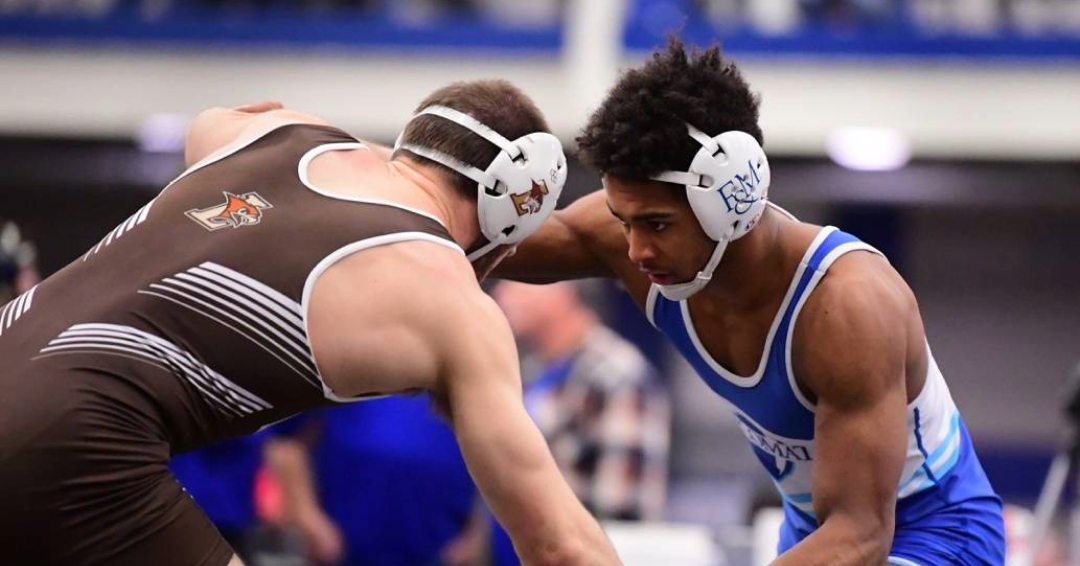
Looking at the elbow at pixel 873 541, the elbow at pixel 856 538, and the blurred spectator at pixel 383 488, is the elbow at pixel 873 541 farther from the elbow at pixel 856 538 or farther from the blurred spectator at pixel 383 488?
the blurred spectator at pixel 383 488

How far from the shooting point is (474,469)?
105 inches

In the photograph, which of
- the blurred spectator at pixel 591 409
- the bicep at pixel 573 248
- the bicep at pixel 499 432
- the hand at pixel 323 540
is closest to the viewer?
the bicep at pixel 499 432

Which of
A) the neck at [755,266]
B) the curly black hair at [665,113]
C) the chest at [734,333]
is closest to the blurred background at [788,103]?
the chest at [734,333]

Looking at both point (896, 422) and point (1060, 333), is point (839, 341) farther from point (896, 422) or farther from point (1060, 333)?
point (1060, 333)

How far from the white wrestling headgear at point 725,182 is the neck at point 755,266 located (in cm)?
7

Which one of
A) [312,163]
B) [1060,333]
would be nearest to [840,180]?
[1060,333]

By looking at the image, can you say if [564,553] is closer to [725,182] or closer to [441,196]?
[441,196]

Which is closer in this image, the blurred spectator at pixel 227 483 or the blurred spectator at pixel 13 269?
the blurred spectator at pixel 13 269

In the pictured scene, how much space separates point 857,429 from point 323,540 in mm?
3663

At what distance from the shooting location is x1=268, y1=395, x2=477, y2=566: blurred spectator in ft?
19.8

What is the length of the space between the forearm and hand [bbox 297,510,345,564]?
3.53 meters

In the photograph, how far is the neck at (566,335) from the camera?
5.69 metres

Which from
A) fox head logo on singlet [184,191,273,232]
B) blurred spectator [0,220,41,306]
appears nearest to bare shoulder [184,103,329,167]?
fox head logo on singlet [184,191,273,232]

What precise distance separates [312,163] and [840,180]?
8069mm
